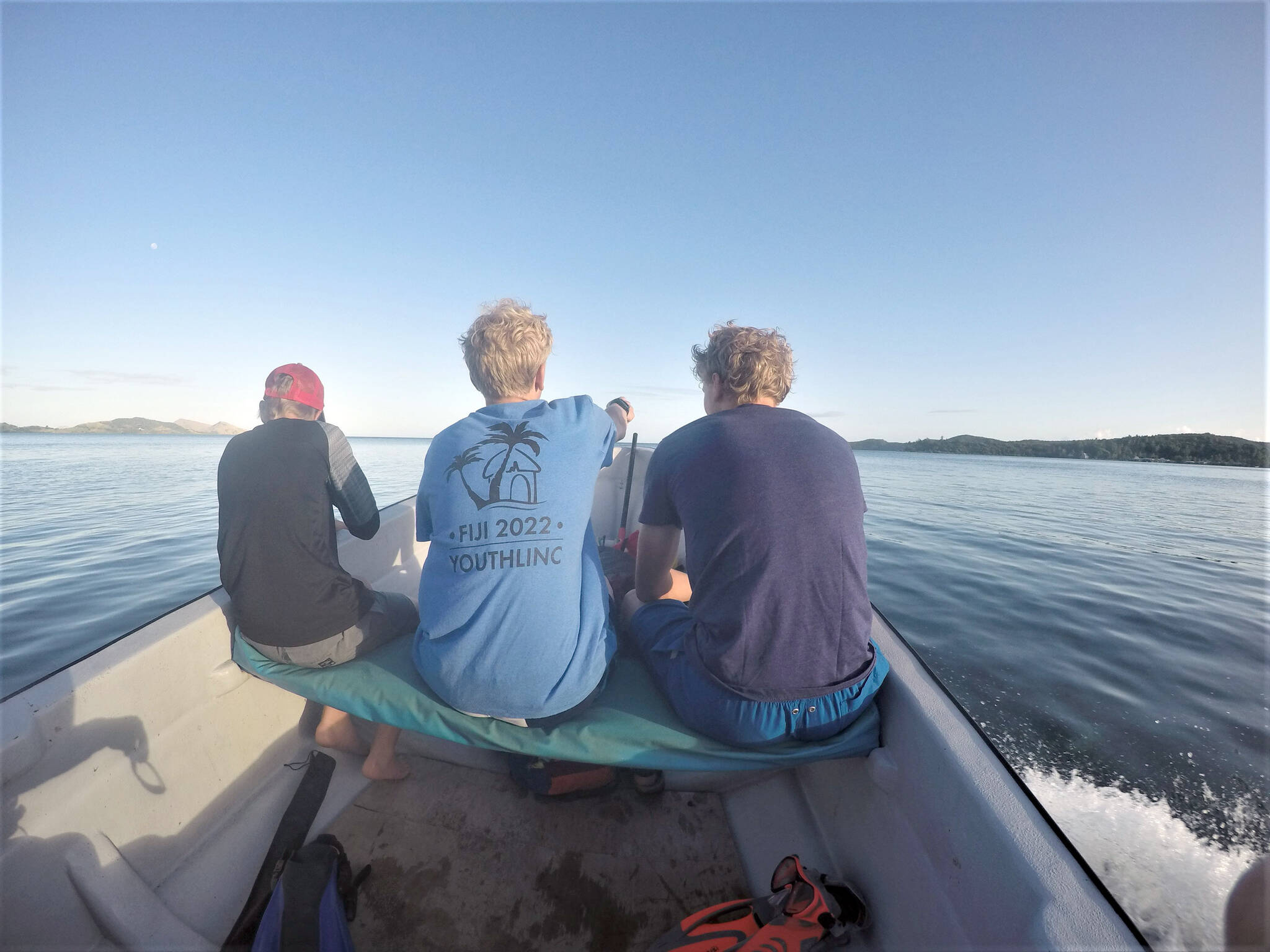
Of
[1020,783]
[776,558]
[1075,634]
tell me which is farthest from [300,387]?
[1075,634]

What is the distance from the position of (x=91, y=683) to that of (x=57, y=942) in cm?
65

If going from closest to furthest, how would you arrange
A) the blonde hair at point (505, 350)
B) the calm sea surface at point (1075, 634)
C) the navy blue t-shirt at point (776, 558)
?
the navy blue t-shirt at point (776, 558)
the blonde hair at point (505, 350)
the calm sea surface at point (1075, 634)

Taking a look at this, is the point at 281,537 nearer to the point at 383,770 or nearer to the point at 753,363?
the point at 383,770

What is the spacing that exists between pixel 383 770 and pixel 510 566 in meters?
1.36

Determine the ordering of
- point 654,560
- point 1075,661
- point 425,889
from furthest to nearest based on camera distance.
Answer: point 1075,661 < point 654,560 < point 425,889

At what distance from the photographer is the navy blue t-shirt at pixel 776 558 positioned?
128 centimetres

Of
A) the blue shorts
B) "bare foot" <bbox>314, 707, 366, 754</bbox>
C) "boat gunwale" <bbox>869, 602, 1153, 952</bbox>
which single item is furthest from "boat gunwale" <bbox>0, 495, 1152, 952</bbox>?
"bare foot" <bbox>314, 707, 366, 754</bbox>

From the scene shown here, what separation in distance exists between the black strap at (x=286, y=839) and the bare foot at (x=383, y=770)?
155mm

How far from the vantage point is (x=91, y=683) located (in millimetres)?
1376

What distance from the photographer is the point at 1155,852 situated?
2.29 metres

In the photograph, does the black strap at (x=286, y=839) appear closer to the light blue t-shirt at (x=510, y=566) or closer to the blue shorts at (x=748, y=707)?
the light blue t-shirt at (x=510, y=566)

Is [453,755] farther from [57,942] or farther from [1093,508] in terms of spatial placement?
[1093,508]

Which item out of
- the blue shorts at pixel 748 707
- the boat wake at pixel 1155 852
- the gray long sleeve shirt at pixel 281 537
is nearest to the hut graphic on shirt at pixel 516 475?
the blue shorts at pixel 748 707

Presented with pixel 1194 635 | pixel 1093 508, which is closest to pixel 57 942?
pixel 1194 635
